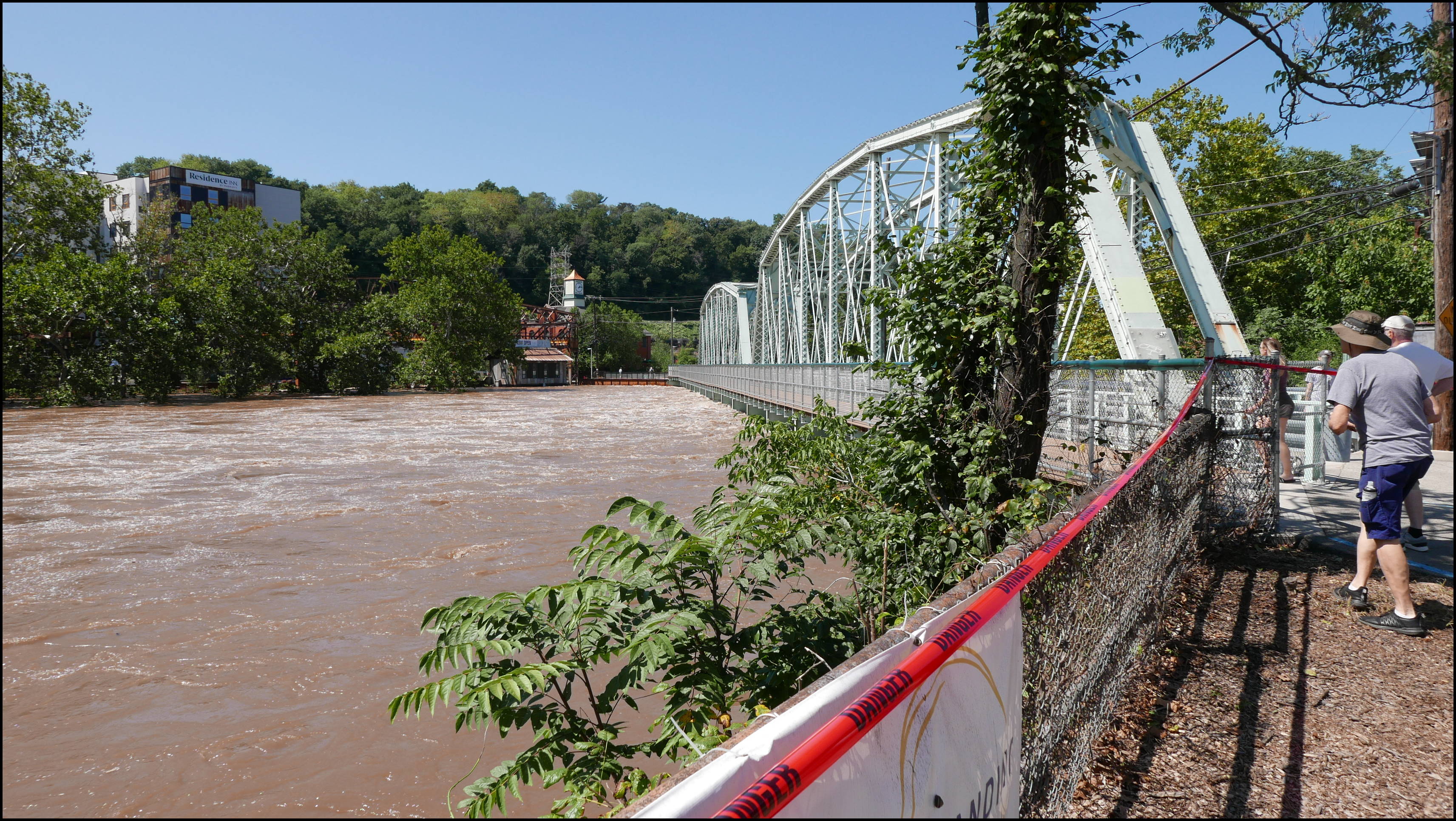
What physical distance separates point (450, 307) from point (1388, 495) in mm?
61820

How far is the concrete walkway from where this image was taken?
19.1 feet

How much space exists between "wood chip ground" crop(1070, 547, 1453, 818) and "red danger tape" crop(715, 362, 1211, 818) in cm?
152

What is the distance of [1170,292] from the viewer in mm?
24156

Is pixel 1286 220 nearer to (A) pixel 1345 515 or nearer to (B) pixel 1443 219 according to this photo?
(B) pixel 1443 219

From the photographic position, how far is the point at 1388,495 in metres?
4.46

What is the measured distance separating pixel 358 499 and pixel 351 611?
643 centimetres

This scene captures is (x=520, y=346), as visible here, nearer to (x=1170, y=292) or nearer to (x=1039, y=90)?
(x=1170, y=292)

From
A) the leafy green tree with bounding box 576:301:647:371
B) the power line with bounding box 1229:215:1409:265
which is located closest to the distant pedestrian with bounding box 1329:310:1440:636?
the power line with bounding box 1229:215:1409:265

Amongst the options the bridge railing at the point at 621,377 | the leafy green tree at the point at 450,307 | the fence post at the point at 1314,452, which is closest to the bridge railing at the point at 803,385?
the fence post at the point at 1314,452

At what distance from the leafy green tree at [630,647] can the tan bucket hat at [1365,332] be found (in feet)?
12.0

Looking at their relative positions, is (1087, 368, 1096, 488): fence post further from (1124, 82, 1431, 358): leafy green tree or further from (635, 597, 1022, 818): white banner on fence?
(1124, 82, 1431, 358): leafy green tree

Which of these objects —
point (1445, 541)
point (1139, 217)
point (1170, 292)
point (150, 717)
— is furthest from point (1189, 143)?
point (150, 717)

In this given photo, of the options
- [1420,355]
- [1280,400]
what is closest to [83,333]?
[1280,400]

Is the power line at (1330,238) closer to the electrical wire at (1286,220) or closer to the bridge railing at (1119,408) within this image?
the electrical wire at (1286,220)
